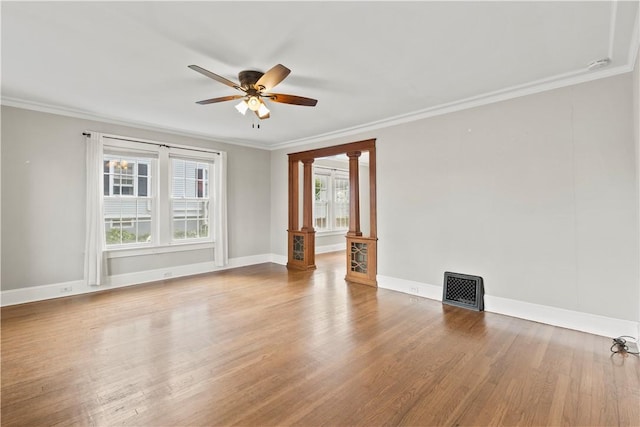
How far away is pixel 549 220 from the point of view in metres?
3.38

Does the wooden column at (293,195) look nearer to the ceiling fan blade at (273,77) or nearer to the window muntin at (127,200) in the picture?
the window muntin at (127,200)

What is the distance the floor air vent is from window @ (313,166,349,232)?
4.80 m

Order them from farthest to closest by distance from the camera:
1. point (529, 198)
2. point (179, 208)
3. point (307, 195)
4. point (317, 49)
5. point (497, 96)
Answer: point (307, 195) → point (179, 208) → point (497, 96) → point (529, 198) → point (317, 49)

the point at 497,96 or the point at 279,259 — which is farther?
the point at 279,259

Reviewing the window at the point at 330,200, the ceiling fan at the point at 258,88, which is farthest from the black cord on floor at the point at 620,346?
the window at the point at 330,200

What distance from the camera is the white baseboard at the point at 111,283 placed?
4066 mm

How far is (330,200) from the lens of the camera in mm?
8875

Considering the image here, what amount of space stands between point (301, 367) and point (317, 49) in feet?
8.70

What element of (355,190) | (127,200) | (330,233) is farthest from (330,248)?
(127,200)

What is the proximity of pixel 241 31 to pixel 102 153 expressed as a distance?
141 inches

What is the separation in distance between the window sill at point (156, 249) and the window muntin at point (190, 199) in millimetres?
157

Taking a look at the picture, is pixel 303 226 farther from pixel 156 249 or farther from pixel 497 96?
pixel 497 96

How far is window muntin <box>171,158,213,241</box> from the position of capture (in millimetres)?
5625

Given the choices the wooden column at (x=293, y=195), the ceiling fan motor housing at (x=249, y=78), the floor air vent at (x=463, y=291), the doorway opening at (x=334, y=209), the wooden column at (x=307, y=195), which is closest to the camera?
the ceiling fan motor housing at (x=249, y=78)
